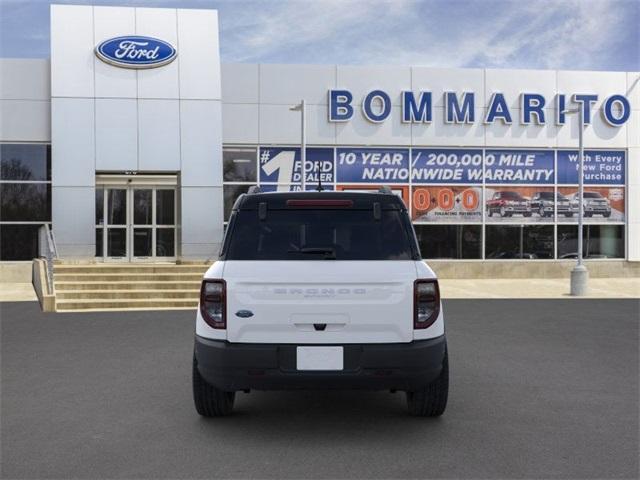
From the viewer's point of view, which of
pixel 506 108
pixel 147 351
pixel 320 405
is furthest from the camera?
pixel 506 108

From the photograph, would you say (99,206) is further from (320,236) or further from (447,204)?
(320,236)

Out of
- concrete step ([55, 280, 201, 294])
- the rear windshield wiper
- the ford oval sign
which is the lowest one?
concrete step ([55, 280, 201, 294])

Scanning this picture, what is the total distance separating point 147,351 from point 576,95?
18.7 meters

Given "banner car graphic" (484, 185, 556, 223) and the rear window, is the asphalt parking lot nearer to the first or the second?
the rear window

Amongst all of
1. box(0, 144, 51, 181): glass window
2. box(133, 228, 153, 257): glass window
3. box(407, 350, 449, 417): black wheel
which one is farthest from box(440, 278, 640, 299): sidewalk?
box(0, 144, 51, 181): glass window

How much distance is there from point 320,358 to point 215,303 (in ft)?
2.84

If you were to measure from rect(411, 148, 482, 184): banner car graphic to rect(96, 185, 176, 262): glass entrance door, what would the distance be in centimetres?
816

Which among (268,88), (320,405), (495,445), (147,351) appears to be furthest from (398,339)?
(268,88)

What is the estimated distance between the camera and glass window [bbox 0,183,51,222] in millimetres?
21344

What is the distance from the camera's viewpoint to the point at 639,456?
15.3ft

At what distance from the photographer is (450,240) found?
22859 mm

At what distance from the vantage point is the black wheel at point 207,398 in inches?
217

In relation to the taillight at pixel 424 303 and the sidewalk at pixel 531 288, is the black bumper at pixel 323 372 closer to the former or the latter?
the taillight at pixel 424 303

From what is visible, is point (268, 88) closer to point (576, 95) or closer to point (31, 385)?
point (576, 95)
